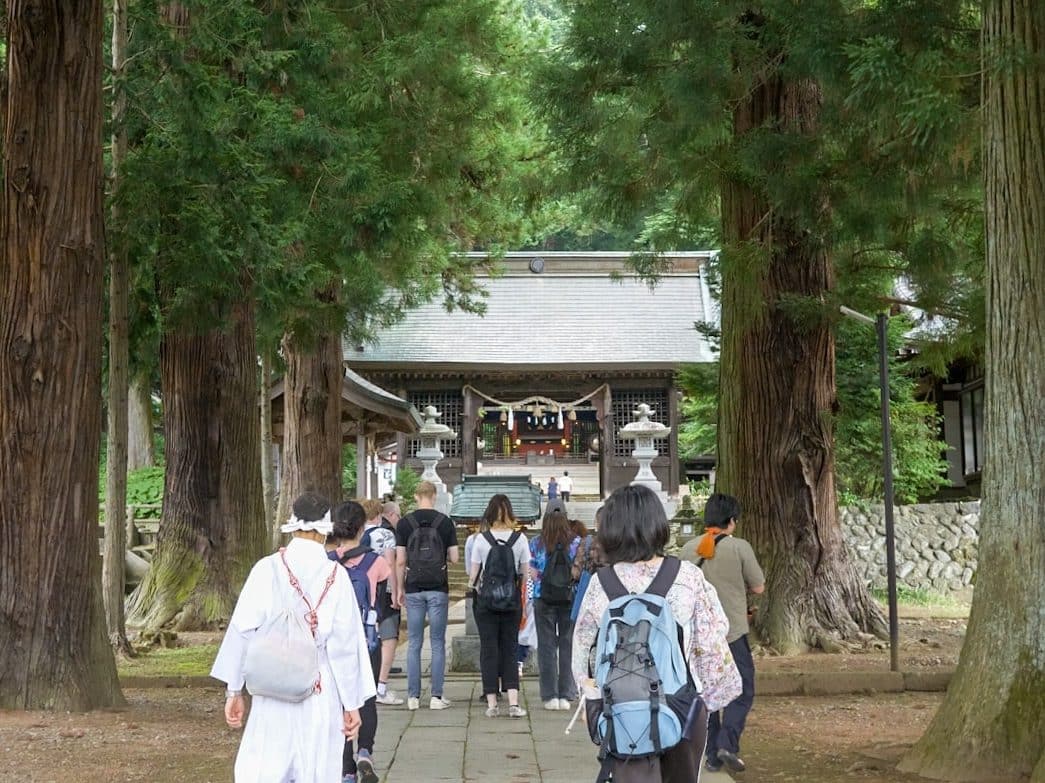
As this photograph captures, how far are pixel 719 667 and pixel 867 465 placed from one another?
53.0 feet

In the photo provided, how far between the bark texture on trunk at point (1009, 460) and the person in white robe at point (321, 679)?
2852 mm

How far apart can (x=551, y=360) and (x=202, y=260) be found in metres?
18.5

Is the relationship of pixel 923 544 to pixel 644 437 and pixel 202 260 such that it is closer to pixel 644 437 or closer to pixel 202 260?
pixel 644 437

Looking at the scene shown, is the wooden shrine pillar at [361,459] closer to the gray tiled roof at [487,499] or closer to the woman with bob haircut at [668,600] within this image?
the gray tiled roof at [487,499]

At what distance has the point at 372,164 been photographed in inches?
427

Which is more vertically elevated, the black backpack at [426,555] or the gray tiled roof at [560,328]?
the gray tiled roof at [560,328]

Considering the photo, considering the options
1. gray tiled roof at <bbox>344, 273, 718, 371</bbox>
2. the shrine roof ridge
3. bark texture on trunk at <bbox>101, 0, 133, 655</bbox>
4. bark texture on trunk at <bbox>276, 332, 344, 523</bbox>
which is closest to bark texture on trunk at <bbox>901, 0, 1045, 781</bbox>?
bark texture on trunk at <bbox>101, 0, 133, 655</bbox>

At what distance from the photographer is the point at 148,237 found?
948 centimetres

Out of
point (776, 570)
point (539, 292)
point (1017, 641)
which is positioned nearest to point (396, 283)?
point (776, 570)

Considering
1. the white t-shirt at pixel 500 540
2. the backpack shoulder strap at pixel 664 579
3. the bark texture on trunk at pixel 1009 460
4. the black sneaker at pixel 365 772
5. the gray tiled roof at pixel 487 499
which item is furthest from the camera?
the gray tiled roof at pixel 487 499

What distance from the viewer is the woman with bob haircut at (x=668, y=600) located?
140 inches

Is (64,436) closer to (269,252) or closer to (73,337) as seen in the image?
(73,337)

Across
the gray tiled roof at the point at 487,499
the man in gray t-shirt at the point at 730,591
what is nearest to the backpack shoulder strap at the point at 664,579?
the man in gray t-shirt at the point at 730,591

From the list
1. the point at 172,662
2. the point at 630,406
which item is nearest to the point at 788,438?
the point at 172,662
